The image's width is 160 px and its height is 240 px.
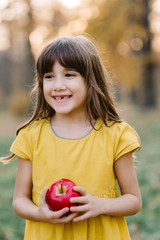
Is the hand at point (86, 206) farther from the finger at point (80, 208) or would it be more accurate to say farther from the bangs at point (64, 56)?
the bangs at point (64, 56)

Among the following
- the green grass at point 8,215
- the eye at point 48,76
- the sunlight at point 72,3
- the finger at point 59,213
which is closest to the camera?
the finger at point 59,213

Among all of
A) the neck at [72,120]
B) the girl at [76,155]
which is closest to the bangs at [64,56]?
the girl at [76,155]

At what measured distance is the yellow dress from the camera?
1.79 metres

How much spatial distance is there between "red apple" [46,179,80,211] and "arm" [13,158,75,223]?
0.04 meters

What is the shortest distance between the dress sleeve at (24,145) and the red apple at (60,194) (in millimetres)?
290

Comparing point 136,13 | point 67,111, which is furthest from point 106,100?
point 136,13

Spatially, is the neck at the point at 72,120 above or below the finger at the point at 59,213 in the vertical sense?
above

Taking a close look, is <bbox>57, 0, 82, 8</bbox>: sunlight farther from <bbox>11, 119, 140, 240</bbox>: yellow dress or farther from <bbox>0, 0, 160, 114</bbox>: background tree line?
<bbox>11, 119, 140, 240</bbox>: yellow dress

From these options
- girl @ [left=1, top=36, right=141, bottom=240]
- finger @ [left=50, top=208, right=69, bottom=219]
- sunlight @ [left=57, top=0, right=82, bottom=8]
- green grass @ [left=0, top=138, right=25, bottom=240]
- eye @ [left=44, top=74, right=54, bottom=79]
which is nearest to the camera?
finger @ [left=50, top=208, right=69, bottom=219]

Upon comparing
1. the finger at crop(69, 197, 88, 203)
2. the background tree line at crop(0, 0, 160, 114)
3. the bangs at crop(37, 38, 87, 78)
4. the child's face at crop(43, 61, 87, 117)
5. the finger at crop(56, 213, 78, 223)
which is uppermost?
the background tree line at crop(0, 0, 160, 114)

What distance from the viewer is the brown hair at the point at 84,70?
1.86m

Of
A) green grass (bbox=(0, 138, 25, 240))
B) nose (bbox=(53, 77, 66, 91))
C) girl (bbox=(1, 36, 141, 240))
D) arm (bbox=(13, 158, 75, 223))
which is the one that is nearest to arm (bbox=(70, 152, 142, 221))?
girl (bbox=(1, 36, 141, 240))

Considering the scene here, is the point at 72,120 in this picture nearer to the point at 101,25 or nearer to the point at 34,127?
the point at 34,127

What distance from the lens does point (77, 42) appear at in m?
1.92
